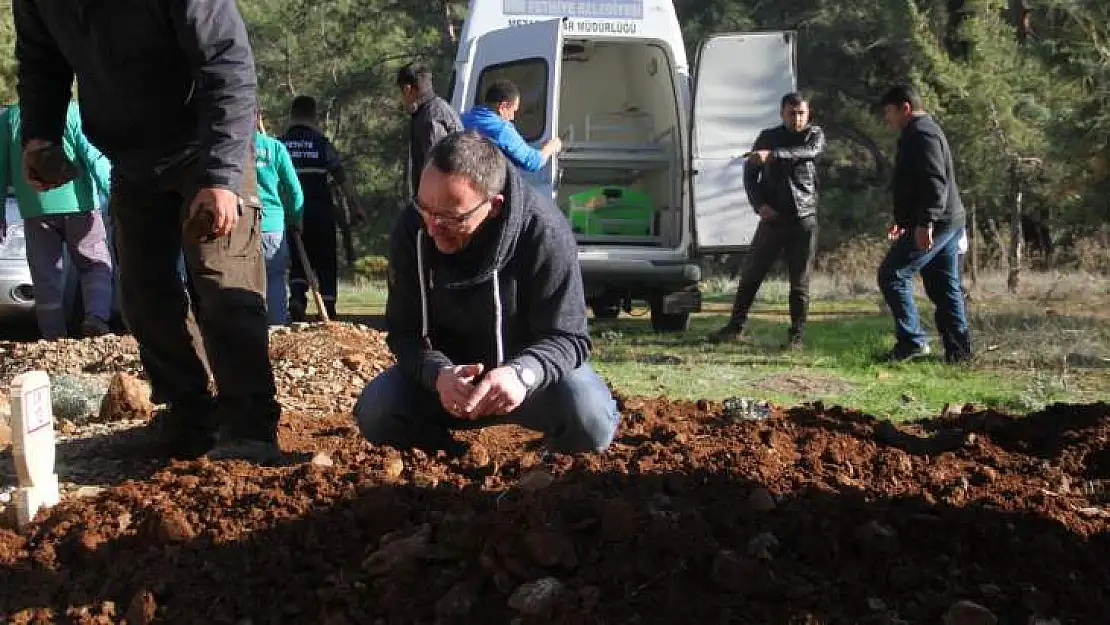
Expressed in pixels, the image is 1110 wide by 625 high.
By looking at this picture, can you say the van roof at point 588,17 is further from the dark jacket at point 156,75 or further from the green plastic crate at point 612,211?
the dark jacket at point 156,75

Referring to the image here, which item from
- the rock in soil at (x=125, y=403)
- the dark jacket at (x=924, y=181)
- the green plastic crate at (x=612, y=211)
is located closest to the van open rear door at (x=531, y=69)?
the green plastic crate at (x=612, y=211)

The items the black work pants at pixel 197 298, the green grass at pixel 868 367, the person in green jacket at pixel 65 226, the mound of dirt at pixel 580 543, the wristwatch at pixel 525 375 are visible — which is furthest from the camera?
the person in green jacket at pixel 65 226

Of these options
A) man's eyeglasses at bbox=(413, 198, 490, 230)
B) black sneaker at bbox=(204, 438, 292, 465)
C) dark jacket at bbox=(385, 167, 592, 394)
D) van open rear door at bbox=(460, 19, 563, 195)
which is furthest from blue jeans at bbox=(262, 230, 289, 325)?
man's eyeglasses at bbox=(413, 198, 490, 230)

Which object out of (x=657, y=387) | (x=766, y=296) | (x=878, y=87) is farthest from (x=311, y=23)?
(x=657, y=387)

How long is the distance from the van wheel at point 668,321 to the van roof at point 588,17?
2.24 meters

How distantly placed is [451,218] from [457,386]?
47 cm

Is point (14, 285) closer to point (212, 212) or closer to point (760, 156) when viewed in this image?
point (760, 156)

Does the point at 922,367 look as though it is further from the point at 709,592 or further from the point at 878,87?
the point at 878,87

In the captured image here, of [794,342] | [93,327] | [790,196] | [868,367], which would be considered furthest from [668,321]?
[93,327]

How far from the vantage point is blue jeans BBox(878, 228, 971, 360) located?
7680mm

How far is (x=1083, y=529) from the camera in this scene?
10.3ft

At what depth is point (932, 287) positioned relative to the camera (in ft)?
25.4

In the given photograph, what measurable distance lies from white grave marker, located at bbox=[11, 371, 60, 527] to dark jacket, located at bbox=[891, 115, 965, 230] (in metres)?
5.63

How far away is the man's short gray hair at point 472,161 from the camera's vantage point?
336 cm
